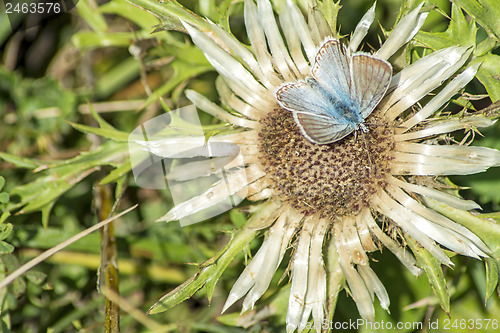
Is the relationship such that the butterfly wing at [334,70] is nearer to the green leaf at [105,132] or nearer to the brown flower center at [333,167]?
the brown flower center at [333,167]

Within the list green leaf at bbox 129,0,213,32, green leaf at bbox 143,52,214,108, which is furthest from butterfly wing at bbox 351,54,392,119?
green leaf at bbox 143,52,214,108

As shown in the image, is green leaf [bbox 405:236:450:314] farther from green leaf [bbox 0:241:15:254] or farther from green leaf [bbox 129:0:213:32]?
green leaf [bbox 0:241:15:254]

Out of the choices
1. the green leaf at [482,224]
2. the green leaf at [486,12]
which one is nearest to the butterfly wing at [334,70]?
the green leaf at [486,12]

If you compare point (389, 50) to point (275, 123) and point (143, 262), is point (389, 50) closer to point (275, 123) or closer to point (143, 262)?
point (275, 123)

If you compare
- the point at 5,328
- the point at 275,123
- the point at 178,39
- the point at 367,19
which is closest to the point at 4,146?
the point at 5,328

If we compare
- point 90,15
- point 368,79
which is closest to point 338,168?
point 368,79
